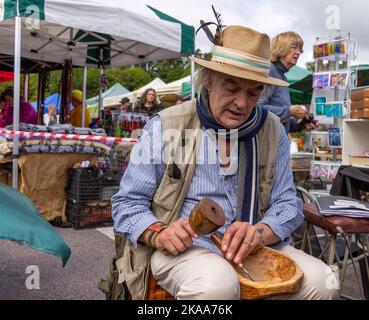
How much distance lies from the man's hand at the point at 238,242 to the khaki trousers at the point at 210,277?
4 centimetres

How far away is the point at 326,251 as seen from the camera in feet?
9.45

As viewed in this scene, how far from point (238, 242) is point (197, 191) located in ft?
1.11

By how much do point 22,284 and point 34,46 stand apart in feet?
21.2

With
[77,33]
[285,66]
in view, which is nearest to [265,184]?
[285,66]

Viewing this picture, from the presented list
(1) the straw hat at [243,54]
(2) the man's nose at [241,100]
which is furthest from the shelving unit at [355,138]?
(2) the man's nose at [241,100]

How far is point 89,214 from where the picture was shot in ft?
16.9

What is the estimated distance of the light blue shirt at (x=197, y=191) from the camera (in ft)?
5.76

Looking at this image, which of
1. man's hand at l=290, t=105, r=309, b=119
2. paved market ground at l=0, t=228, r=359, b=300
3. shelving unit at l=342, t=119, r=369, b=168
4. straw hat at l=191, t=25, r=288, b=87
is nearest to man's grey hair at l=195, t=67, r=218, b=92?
straw hat at l=191, t=25, r=288, b=87

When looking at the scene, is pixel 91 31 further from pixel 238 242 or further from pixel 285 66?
pixel 238 242

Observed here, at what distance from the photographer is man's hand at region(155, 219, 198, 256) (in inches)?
61.7

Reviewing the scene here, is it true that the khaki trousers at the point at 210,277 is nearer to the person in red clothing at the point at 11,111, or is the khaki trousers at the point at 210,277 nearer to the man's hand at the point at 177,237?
the man's hand at the point at 177,237
